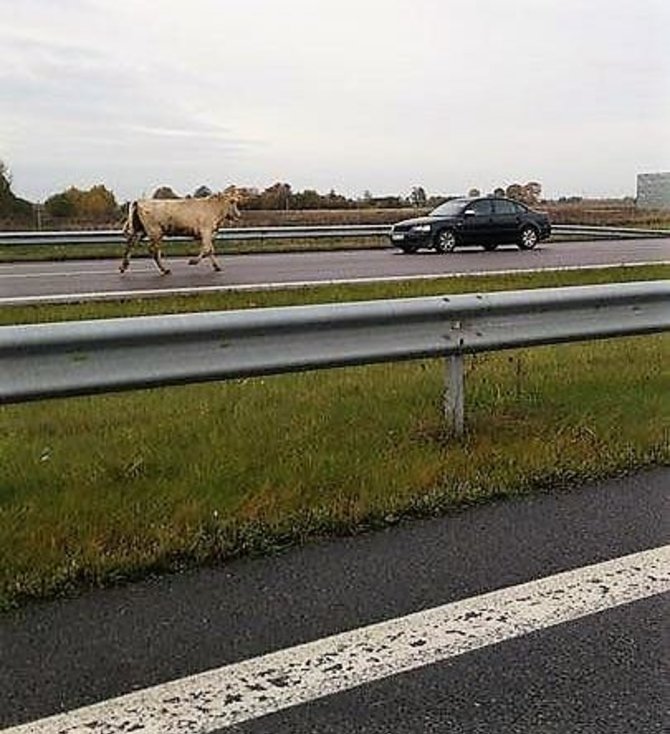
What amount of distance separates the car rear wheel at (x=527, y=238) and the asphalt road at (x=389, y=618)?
872 inches

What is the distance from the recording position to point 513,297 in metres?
5.79

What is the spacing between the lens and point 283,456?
203 inches

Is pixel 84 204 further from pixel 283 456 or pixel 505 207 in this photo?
pixel 283 456

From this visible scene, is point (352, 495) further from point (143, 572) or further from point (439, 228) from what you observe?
point (439, 228)

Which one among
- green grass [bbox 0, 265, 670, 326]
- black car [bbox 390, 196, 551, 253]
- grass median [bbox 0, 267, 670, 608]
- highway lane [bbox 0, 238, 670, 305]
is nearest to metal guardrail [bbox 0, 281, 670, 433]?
grass median [bbox 0, 267, 670, 608]

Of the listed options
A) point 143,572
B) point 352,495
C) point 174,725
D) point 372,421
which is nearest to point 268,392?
point 372,421

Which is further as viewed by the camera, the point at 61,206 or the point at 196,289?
the point at 61,206

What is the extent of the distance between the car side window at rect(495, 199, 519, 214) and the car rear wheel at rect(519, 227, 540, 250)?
0.59 m

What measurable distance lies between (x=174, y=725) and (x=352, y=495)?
6.70 feet

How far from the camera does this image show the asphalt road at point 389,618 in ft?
8.85

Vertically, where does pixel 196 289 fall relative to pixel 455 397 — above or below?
above

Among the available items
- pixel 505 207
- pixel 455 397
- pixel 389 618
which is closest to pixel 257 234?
pixel 505 207

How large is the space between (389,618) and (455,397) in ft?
8.10

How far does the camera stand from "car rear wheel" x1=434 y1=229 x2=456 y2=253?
24.4 m
